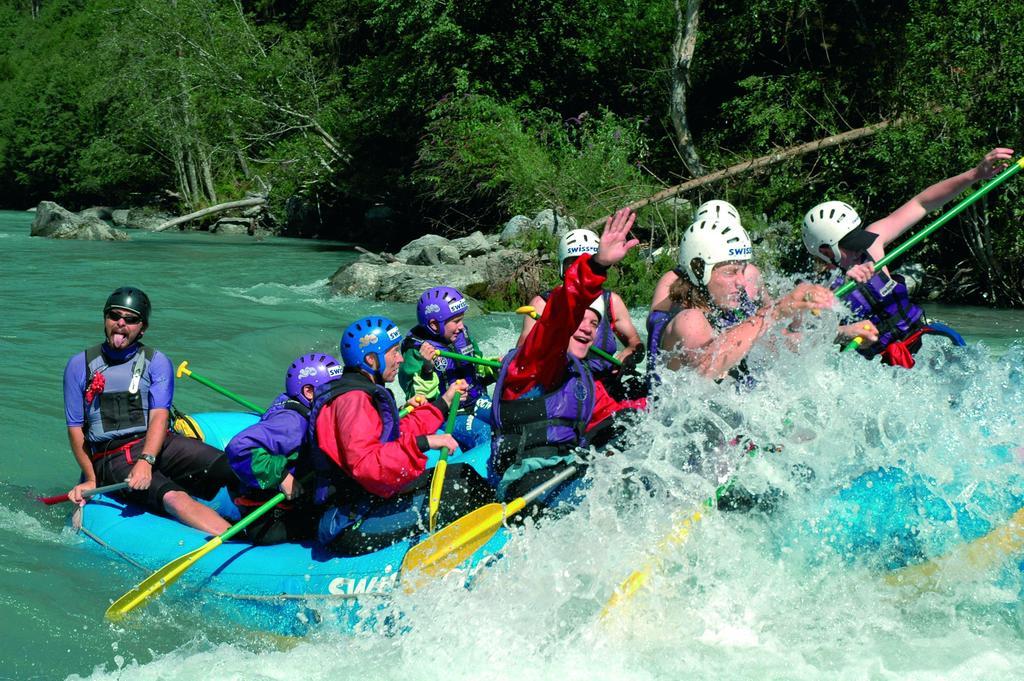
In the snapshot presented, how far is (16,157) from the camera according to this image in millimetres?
43375

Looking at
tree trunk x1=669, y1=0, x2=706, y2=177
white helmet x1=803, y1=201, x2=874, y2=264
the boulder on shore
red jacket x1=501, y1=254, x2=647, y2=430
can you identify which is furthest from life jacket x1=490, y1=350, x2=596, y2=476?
tree trunk x1=669, y1=0, x2=706, y2=177

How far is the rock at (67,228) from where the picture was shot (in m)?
24.8

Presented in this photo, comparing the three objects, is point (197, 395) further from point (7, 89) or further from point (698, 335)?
point (7, 89)

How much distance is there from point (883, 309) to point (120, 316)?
158 inches

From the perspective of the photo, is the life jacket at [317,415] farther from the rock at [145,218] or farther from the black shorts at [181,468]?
the rock at [145,218]

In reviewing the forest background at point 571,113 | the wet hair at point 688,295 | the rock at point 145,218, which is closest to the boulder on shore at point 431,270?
the forest background at point 571,113

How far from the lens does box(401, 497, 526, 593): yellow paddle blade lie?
12.7 ft

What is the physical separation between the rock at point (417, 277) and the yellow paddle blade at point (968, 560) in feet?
33.9

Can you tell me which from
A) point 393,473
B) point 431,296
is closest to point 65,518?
point 431,296

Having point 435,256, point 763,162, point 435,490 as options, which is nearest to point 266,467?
point 435,490

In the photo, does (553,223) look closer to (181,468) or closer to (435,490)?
(181,468)

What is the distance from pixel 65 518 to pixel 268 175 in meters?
26.4

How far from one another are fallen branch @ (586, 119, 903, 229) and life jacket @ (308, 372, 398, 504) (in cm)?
1032

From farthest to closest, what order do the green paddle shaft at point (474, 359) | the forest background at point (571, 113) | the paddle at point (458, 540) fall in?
1. the forest background at point (571, 113)
2. the green paddle shaft at point (474, 359)
3. the paddle at point (458, 540)
